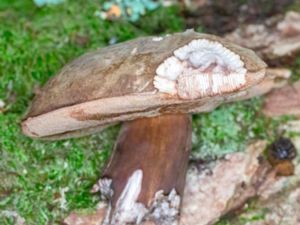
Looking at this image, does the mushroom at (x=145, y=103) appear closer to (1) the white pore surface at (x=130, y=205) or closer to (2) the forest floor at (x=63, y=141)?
(1) the white pore surface at (x=130, y=205)

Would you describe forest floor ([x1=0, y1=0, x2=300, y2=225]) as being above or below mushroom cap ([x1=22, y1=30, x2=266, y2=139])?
below

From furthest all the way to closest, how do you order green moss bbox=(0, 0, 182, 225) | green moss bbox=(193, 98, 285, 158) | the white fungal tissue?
green moss bbox=(193, 98, 285, 158) → green moss bbox=(0, 0, 182, 225) → the white fungal tissue

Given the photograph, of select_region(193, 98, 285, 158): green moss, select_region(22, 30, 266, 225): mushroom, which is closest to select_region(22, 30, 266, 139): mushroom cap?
select_region(22, 30, 266, 225): mushroom

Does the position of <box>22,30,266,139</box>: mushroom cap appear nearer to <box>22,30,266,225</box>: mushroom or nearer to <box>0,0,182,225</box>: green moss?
<box>22,30,266,225</box>: mushroom

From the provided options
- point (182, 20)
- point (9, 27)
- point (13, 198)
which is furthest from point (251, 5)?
point (13, 198)

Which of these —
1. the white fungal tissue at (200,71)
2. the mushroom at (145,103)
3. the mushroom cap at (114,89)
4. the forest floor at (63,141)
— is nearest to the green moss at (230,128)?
the forest floor at (63,141)

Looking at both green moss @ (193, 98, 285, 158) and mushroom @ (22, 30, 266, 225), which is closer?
mushroom @ (22, 30, 266, 225)

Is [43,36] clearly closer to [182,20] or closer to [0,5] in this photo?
[0,5]

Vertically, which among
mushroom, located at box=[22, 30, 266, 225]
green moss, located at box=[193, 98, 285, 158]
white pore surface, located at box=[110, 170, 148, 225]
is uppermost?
mushroom, located at box=[22, 30, 266, 225]
